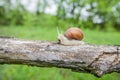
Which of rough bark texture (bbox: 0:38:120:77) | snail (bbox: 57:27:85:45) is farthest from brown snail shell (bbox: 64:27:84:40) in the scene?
rough bark texture (bbox: 0:38:120:77)

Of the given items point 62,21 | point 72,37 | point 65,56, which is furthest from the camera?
point 62,21

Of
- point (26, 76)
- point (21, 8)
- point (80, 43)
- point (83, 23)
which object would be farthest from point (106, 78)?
point (21, 8)

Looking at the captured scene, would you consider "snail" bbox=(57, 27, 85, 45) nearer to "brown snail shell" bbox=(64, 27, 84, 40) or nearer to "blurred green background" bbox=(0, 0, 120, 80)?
"brown snail shell" bbox=(64, 27, 84, 40)

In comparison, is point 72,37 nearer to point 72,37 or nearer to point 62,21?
point 72,37

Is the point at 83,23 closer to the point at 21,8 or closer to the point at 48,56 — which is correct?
the point at 48,56

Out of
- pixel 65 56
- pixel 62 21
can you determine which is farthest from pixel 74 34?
pixel 62 21

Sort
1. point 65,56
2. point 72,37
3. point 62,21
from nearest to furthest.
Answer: point 65,56
point 72,37
point 62,21

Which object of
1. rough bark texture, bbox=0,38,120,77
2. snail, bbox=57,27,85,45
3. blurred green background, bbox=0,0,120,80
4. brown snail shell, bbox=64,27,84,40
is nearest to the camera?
rough bark texture, bbox=0,38,120,77

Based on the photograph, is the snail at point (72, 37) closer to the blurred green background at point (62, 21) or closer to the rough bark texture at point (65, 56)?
the rough bark texture at point (65, 56)
